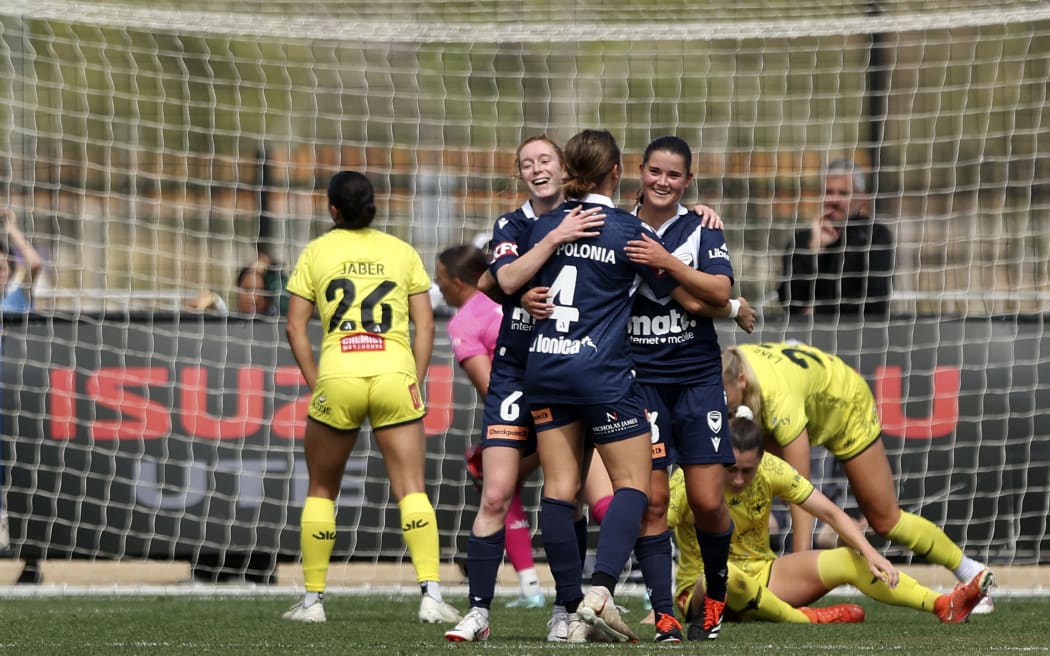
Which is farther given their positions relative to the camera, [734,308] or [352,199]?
[352,199]

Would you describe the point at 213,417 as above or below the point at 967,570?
above

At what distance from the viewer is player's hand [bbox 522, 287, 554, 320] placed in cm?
528

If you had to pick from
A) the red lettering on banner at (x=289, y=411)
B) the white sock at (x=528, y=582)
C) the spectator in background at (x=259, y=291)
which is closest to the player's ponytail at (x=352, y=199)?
the white sock at (x=528, y=582)

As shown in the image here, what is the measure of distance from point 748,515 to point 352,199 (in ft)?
6.86

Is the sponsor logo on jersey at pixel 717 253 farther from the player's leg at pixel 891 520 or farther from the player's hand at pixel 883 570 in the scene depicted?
the player's leg at pixel 891 520

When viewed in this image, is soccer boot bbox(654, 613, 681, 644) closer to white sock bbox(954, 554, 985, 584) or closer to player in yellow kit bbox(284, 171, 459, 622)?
player in yellow kit bbox(284, 171, 459, 622)

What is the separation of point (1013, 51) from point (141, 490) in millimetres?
7481

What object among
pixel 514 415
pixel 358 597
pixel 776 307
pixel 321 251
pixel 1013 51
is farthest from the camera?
pixel 1013 51

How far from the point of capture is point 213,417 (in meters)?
9.32

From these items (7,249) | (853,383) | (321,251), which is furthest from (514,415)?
(7,249)

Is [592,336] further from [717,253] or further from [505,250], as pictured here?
[717,253]

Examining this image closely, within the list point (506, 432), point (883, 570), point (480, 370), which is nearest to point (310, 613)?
point (480, 370)

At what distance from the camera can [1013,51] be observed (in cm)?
1266

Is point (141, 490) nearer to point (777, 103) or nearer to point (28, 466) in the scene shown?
point (28, 466)
